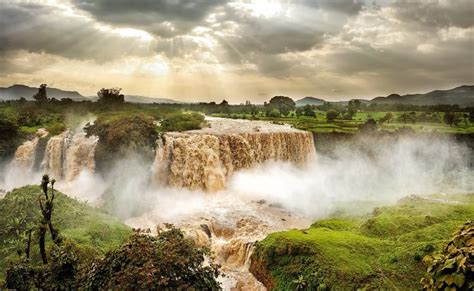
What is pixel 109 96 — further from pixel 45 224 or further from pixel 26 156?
pixel 45 224

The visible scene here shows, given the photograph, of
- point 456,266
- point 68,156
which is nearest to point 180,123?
point 68,156

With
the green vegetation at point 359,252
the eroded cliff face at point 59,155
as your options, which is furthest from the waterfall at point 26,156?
the green vegetation at point 359,252

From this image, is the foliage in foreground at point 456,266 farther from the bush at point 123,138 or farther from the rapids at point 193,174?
the bush at point 123,138

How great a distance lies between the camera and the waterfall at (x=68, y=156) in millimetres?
27828

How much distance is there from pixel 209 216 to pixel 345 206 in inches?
355

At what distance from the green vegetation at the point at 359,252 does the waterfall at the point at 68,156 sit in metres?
18.9

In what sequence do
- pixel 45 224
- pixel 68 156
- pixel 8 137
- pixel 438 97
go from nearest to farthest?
pixel 45 224, pixel 68 156, pixel 8 137, pixel 438 97

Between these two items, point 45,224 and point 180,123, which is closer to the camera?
point 45,224

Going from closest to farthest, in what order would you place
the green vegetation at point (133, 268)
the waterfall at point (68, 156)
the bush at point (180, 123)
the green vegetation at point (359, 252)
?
the green vegetation at point (133, 268), the green vegetation at point (359, 252), the waterfall at point (68, 156), the bush at point (180, 123)

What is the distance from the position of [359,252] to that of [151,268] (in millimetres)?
8635

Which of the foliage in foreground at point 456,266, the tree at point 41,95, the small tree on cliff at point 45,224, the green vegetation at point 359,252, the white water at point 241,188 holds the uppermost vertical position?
the tree at point 41,95

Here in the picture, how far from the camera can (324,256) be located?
39.1 ft

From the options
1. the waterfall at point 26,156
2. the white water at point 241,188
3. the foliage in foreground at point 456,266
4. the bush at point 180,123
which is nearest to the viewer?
the foliage in foreground at point 456,266

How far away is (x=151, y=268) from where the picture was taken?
18.7ft
